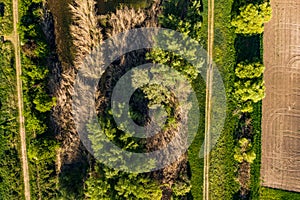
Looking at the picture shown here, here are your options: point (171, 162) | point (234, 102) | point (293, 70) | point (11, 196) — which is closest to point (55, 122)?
point (11, 196)

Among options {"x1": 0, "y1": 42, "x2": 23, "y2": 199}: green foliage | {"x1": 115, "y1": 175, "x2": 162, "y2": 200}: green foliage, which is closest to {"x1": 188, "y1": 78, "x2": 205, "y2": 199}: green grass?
{"x1": 115, "y1": 175, "x2": 162, "y2": 200}: green foliage

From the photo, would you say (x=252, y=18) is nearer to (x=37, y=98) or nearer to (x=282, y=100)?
(x=282, y=100)

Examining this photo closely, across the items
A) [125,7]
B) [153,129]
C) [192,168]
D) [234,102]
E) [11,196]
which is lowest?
[11,196]

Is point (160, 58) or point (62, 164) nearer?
point (160, 58)

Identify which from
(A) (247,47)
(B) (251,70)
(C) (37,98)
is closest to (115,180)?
(C) (37,98)

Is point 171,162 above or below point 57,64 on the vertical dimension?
below

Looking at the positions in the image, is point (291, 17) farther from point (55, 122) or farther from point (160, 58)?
point (55, 122)
